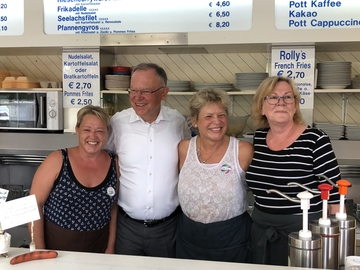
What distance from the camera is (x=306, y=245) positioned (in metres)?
1.22

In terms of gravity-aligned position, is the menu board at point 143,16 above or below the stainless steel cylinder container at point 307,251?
above

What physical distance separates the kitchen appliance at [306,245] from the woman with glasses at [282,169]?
0.54 metres

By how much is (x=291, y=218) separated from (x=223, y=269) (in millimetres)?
587

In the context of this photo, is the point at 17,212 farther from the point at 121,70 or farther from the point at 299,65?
the point at 299,65

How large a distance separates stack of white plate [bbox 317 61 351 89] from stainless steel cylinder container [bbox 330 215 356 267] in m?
1.51

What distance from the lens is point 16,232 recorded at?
110 inches

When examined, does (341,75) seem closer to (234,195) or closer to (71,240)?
(234,195)

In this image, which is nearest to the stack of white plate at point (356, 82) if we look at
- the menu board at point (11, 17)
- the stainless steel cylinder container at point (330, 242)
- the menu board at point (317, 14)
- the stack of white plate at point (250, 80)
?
the menu board at point (317, 14)

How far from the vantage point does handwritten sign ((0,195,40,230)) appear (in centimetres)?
137

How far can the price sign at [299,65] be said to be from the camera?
2557 millimetres

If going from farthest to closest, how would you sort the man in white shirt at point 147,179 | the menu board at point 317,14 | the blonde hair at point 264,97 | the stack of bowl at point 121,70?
the stack of bowl at point 121,70
the menu board at point 317,14
the man in white shirt at point 147,179
the blonde hair at point 264,97

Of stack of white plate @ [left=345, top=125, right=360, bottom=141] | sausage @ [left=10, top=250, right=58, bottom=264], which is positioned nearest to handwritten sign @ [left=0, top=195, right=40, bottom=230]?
sausage @ [left=10, top=250, right=58, bottom=264]

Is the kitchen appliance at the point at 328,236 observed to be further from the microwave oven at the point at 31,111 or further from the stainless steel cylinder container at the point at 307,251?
the microwave oven at the point at 31,111

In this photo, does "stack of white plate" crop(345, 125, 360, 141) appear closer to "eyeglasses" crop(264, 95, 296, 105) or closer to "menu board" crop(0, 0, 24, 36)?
"eyeglasses" crop(264, 95, 296, 105)
